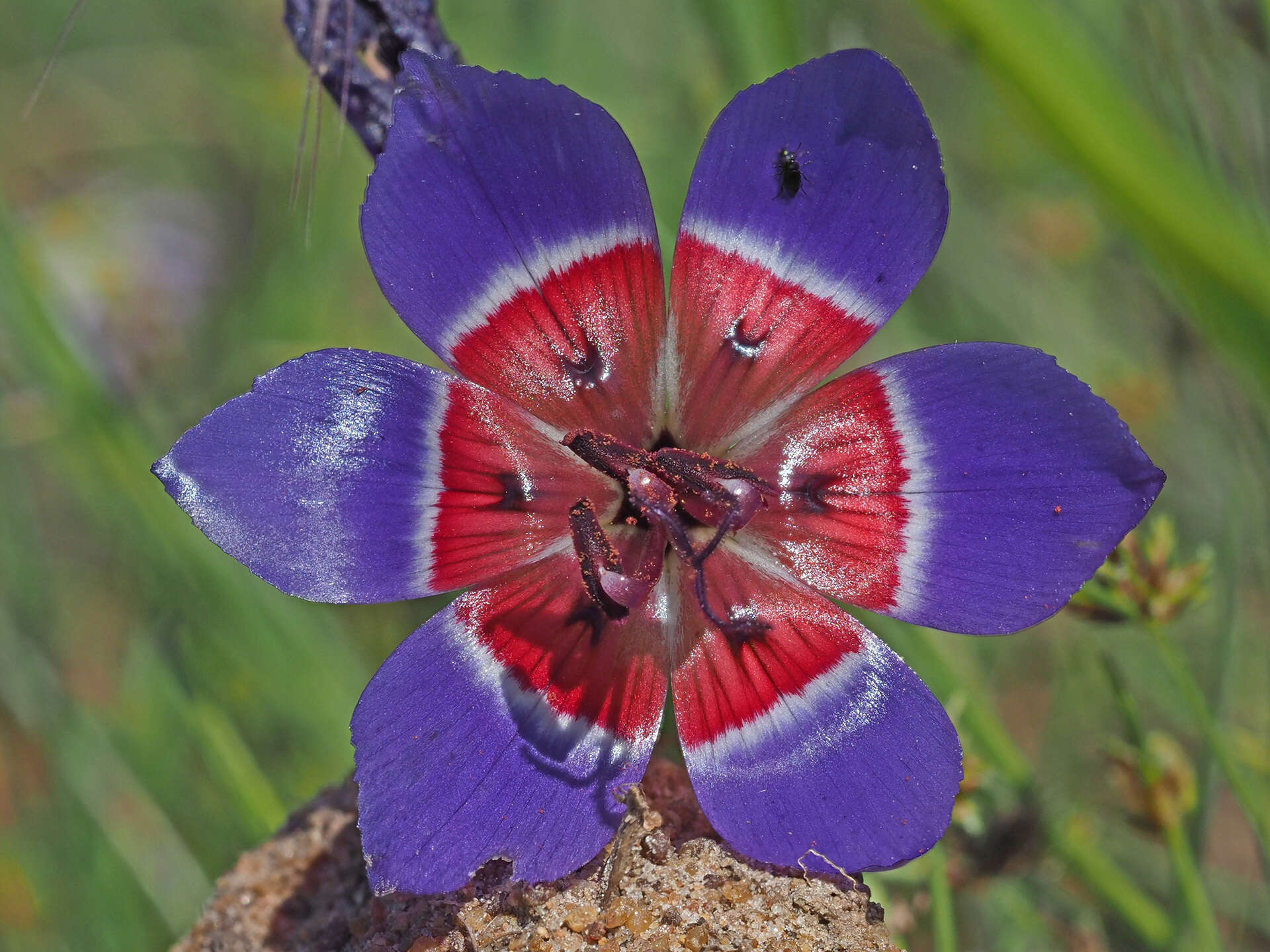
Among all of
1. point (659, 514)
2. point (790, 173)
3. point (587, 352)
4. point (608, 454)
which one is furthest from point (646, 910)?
point (790, 173)

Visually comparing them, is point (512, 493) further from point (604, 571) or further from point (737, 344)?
point (737, 344)

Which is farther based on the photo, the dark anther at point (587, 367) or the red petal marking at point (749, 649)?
the dark anther at point (587, 367)

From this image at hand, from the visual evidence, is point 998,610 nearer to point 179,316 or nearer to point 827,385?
point 827,385

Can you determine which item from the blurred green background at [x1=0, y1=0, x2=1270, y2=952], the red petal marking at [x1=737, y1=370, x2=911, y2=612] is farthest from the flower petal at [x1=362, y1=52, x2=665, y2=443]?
the blurred green background at [x1=0, y1=0, x2=1270, y2=952]

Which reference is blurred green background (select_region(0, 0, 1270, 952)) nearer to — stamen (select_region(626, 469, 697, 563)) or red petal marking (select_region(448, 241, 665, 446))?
red petal marking (select_region(448, 241, 665, 446))

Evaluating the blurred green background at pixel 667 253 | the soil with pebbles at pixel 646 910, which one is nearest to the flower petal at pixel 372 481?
the soil with pebbles at pixel 646 910

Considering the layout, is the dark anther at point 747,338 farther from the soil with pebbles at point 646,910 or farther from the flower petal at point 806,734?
the soil with pebbles at point 646,910
